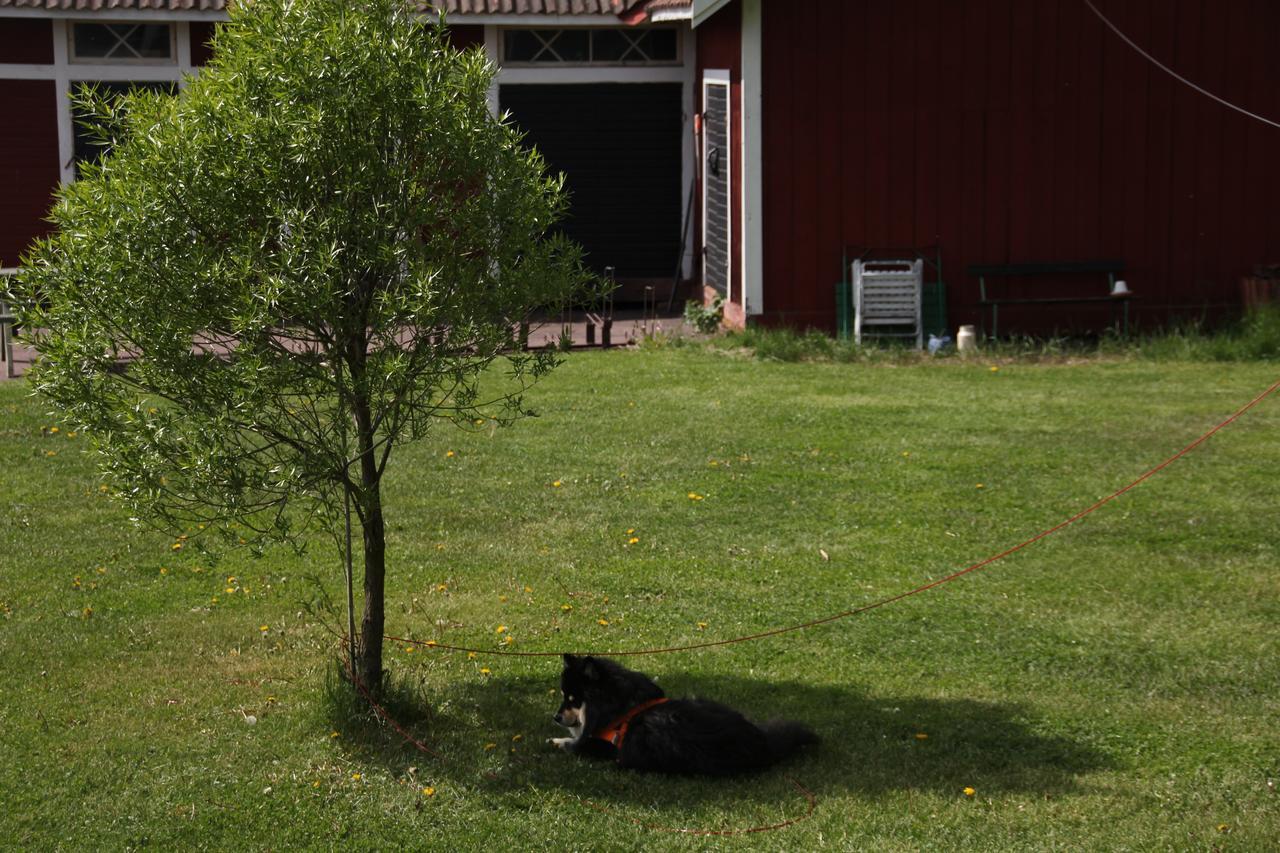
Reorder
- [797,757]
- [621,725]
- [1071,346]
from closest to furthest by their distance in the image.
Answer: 1. [621,725]
2. [797,757]
3. [1071,346]

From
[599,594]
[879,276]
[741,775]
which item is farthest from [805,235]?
[741,775]

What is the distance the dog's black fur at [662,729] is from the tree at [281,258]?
1.20 metres

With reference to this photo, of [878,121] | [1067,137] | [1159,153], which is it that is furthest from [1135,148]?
[878,121]

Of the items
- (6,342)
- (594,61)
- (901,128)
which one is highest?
(594,61)

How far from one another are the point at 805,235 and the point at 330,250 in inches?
420

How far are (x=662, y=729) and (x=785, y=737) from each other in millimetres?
521

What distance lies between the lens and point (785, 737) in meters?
6.09

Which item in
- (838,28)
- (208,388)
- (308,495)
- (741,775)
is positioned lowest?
(741,775)

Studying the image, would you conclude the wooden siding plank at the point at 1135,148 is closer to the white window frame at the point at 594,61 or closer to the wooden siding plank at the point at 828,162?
the wooden siding plank at the point at 828,162

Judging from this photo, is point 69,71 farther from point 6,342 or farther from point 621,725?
point 621,725

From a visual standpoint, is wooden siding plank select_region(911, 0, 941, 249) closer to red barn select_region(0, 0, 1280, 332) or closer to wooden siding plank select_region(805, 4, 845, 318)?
red barn select_region(0, 0, 1280, 332)

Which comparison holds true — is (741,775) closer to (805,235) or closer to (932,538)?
(932,538)

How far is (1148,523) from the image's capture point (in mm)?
9445

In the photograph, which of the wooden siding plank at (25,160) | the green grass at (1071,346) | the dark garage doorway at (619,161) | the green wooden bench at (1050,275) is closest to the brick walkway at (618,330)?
the dark garage doorway at (619,161)
